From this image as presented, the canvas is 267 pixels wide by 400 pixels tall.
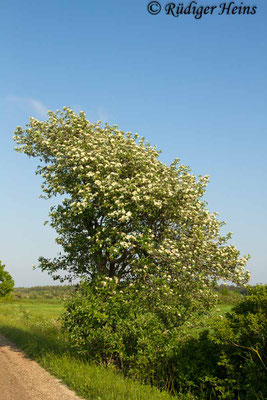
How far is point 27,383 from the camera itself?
1255cm

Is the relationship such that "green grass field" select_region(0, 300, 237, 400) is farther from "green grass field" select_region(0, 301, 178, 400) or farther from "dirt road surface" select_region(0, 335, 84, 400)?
"dirt road surface" select_region(0, 335, 84, 400)

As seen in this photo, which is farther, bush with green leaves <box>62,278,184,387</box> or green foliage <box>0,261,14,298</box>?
green foliage <box>0,261,14,298</box>

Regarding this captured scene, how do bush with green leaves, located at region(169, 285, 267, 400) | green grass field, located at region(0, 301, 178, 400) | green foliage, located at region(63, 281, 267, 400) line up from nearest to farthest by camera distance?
green grass field, located at region(0, 301, 178, 400) < bush with green leaves, located at region(169, 285, 267, 400) < green foliage, located at region(63, 281, 267, 400)

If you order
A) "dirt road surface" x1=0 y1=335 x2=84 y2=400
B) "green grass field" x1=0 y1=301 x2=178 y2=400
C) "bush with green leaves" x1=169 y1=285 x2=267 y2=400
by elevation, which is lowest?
"dirt road surface" x1=0 y1=335 x2=84 y2=400

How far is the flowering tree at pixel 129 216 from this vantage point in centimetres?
1467

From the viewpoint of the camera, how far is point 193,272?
51.5 feet

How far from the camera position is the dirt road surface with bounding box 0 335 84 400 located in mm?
11094

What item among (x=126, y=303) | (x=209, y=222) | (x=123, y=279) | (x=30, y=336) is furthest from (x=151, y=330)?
(x=30, y=336)

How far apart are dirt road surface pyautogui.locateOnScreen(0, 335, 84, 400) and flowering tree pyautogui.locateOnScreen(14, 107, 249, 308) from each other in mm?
4150

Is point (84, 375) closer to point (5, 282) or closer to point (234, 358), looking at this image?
point (234, 358)

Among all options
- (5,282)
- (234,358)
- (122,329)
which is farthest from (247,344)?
(5,282)

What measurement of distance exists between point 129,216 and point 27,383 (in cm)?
694

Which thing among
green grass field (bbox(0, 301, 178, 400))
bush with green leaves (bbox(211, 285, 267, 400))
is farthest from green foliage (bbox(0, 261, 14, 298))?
bush with green leaves (bbox(211, 285, 267, 400))

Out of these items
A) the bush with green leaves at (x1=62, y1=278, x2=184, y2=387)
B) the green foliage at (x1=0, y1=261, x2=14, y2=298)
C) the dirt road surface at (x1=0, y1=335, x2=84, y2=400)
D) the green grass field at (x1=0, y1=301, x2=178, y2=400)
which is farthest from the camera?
the green foliage at (x1=0, y1=261, x2=14, y2=298)
